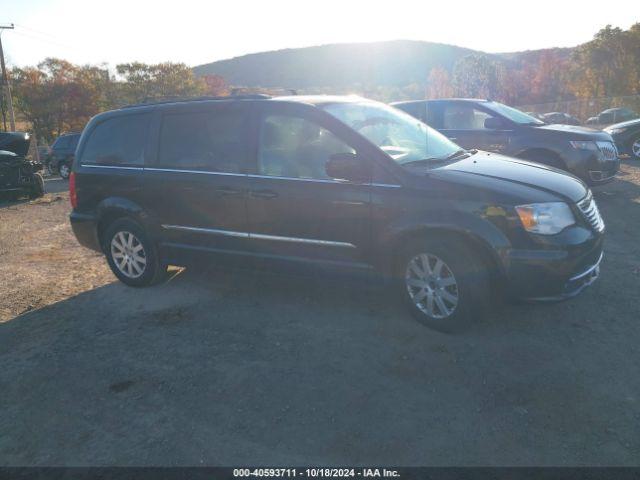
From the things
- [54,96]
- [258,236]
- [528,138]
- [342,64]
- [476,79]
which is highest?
[342,64]

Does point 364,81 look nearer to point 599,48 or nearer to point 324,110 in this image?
point 599,48

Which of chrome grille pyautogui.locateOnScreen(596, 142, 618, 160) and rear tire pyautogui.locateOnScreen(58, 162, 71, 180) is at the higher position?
chrome grille pyautogui.locateOnScreen(596, 142, 618, 160)

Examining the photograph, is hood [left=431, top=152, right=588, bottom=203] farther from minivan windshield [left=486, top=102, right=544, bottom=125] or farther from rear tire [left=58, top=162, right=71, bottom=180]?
rear tire [left=58, top=162, right=71, bottom=180]

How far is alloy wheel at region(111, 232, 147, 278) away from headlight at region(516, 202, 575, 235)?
12.7 ft

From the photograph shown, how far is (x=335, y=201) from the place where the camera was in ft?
13.8

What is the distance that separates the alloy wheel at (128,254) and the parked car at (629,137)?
12906 mm

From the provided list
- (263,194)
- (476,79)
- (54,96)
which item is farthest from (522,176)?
(476,79)

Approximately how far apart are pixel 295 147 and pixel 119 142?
7.39 ft

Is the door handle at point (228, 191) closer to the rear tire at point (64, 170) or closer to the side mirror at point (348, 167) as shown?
the side mirror at point (348, 167)

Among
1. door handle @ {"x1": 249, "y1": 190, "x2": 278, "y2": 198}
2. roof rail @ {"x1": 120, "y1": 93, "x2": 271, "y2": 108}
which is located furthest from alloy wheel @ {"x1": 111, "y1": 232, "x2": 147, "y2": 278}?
door handle @ {"x1": 249, "y1": 190, "x2": 278, "y2": 198}

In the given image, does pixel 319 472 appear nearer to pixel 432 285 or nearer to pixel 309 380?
pixel 309 380

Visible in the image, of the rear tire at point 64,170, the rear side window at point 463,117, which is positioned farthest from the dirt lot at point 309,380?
the rear tire at point 64,170

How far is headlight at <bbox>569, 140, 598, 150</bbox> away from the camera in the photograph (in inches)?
325

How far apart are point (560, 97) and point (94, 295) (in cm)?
6627
